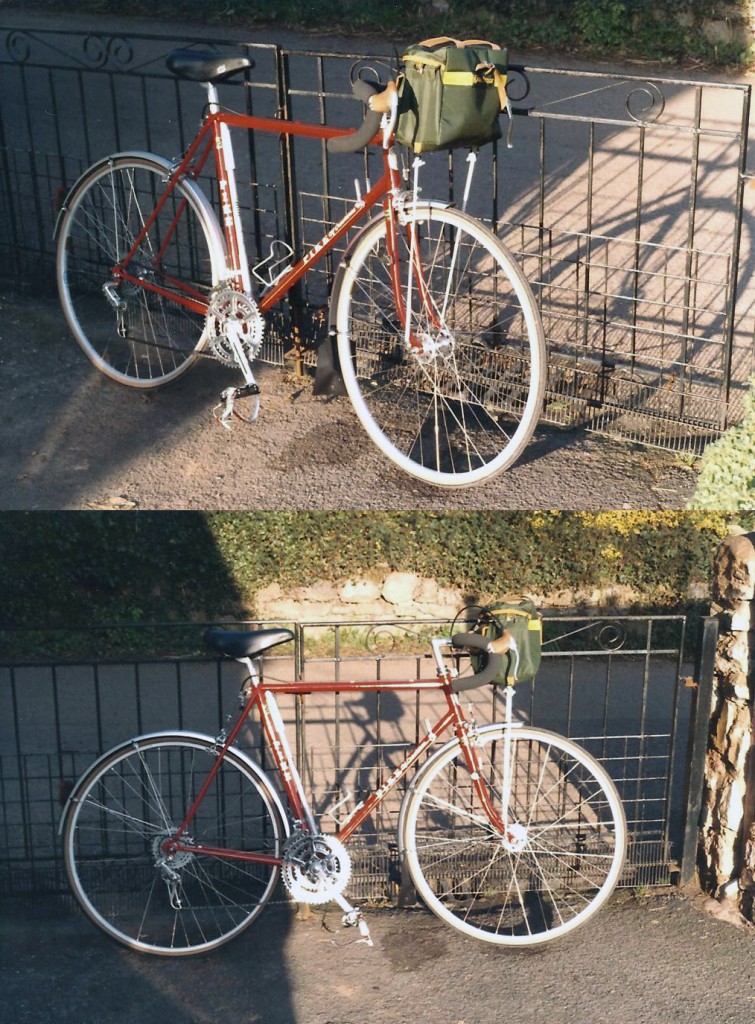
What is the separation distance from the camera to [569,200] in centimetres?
887

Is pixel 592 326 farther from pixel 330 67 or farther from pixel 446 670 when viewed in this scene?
pixel 330 67

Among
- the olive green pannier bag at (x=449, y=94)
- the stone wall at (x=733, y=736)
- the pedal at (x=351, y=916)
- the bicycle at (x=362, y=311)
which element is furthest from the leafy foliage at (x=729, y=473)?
the pedal at (x=351, y=916)

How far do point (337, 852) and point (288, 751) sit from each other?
398mm

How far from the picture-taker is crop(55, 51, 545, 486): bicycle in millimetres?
5156

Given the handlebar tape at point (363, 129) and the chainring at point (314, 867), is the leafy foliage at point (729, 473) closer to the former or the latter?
the handlebar tape at point (363, 129)

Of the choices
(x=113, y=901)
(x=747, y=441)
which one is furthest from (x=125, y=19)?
(x=113, y=901)

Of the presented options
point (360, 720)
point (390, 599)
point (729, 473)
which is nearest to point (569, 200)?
point (390, 599)

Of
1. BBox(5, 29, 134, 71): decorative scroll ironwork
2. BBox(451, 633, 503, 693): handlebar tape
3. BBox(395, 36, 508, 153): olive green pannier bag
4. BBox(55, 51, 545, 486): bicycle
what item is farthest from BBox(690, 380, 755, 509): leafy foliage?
BBox(5, 29, 134, 71): decorative scroll ironwork

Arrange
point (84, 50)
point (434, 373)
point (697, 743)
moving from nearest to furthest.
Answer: point (697, 743), point (434, 373), point (84, 50)

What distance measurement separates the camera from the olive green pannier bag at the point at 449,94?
4.87 meters

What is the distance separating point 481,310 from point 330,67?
607 centimetres

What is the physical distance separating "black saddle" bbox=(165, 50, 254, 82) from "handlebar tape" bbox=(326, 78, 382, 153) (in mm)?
687

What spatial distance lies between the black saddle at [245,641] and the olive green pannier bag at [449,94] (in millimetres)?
1885

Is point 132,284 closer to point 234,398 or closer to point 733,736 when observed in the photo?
point 234,398
